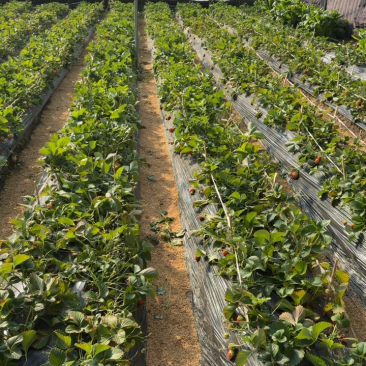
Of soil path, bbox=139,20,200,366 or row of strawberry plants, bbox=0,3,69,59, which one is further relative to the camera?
row of strawberry plants, bbox=0,3,69,59

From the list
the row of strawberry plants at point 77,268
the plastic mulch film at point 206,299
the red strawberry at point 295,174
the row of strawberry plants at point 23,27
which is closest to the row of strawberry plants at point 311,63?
the red strawberry at point 295,174

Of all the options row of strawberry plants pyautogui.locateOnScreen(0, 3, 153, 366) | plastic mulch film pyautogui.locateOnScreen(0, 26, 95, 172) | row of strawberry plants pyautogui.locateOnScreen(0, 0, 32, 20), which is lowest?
row of strawberry plants pyautogui.locateOnScreen(0, 0, 32, 20)

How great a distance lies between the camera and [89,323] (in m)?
2.32

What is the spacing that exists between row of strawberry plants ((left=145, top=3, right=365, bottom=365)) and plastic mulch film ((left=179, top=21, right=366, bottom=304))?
1.53ft

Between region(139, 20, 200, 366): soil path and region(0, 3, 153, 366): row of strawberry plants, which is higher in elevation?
region(0, 3, 153, 366): row of strawberry plants

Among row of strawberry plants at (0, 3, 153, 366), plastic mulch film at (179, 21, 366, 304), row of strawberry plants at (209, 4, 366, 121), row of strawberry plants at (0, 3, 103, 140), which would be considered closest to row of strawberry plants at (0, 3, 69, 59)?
row of strawberry plants at (0, 3, 103, 140)

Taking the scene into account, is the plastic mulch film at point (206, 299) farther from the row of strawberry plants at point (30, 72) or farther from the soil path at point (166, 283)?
the row of strawberry plants at point (30, 72)

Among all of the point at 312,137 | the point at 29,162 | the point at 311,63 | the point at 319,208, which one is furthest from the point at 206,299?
the point at 311,63

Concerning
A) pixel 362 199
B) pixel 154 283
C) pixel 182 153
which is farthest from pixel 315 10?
A: pixel 154 283

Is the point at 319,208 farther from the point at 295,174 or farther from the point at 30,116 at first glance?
the point at 30,116

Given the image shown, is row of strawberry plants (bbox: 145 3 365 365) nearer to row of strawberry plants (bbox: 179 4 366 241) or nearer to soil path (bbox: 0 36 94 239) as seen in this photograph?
row of strawberry plants (bbox: 179 4 366 241)

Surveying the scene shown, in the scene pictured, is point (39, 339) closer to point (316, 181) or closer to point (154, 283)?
point (154, 283)

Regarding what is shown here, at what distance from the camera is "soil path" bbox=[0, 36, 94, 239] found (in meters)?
4.65

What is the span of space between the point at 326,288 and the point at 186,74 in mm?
4814
